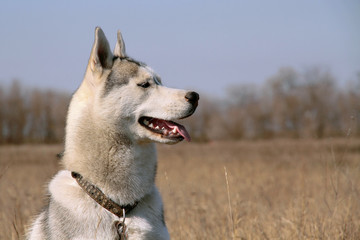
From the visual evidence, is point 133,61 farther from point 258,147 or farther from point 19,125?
point 19,125

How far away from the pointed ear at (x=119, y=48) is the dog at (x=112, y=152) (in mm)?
155

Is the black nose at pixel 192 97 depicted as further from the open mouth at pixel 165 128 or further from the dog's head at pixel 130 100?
the open mouth at pixel 165 128

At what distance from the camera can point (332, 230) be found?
13.3 feet

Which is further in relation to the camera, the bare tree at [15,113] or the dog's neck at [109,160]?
the bare tree at [15,113]

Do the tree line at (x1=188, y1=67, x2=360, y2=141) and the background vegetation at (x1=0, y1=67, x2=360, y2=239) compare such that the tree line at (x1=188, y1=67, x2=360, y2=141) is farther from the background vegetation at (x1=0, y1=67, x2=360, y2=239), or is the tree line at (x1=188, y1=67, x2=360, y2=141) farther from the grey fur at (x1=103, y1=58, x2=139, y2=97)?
the grey fur at (x1=103, y1=58, x2=139, y2=97)

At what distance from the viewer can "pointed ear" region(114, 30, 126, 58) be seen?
3.38 m

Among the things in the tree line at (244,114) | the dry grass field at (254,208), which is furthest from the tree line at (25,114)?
the dry grass field at (254,208)

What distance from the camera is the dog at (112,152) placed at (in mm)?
2770

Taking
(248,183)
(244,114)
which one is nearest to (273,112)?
(244,114)

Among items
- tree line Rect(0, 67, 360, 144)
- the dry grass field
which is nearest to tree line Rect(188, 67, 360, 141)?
tree line Rect(0, 67, 360, 144)

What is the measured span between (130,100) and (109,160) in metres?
0.49

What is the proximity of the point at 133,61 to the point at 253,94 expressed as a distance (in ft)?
259

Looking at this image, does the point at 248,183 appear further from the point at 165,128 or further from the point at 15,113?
the point at 15,113

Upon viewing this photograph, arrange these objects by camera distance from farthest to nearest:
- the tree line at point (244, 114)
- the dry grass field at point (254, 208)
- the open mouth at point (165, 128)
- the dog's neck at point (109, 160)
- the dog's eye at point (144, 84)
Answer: the tree line at point (244, 114) → the dry grass field at point (254, 208) → the dog's eye at point (144, 84) → the open mouth at point (165, 128) → the dog's neck at point (109, 160)
